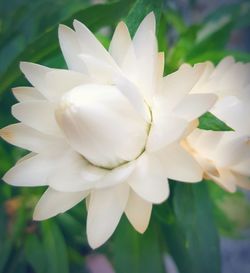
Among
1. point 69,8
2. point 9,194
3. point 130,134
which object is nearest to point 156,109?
point 130,134

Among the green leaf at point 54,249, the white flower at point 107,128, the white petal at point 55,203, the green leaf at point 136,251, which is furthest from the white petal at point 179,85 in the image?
the green leaf at point 54,249

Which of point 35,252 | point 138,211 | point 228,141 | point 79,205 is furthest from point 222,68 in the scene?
point 35,252

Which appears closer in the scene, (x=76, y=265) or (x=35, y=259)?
(x=35, y=259)

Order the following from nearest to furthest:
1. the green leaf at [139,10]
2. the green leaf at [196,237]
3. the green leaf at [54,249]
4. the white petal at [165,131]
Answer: the white petal at [165,131], the green leaf at [139,10], the green leaf at [196,237], the green leaf at [54,249]

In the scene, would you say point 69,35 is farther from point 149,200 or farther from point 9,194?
point 9,194

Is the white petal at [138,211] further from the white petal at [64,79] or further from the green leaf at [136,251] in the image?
the green leaf at [136,251]

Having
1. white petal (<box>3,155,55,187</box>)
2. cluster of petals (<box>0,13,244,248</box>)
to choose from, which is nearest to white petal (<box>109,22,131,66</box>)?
cluster of petals (<box>0,13,244,248</box>)
